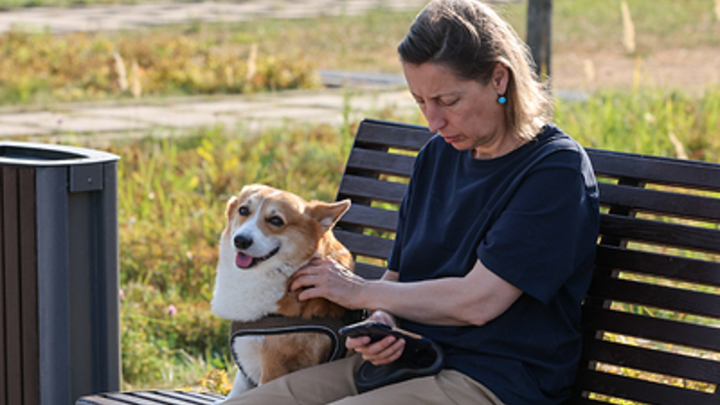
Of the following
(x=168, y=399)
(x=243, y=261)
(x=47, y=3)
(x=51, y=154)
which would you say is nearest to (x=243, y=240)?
(x=243, y=261)

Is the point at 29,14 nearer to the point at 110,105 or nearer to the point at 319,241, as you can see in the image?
the point at 110,105

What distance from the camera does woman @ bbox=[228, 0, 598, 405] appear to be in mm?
2045

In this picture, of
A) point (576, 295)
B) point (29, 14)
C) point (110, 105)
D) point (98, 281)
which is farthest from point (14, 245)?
point (29, 14)

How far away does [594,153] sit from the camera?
2621 mm

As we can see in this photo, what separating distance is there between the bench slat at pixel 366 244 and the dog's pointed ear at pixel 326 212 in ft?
1.71

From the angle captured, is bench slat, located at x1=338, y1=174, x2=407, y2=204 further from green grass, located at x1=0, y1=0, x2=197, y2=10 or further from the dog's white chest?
green grass, located at x1=0, y1=0, x2=197, y2=10

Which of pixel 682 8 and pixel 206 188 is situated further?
pixel 682 8

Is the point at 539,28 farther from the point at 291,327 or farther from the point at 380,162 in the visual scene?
the point at 291,327

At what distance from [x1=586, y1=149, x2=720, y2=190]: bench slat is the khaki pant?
0.86 m

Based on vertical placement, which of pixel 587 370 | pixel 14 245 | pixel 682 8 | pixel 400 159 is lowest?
pixel 587 370

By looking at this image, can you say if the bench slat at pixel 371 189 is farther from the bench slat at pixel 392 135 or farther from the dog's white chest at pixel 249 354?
the dog's white chest at pixel 249 354

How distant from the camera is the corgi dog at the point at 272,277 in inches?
95.3

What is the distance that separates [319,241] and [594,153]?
0.90 metres

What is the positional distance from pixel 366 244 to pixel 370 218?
102 millimetres
